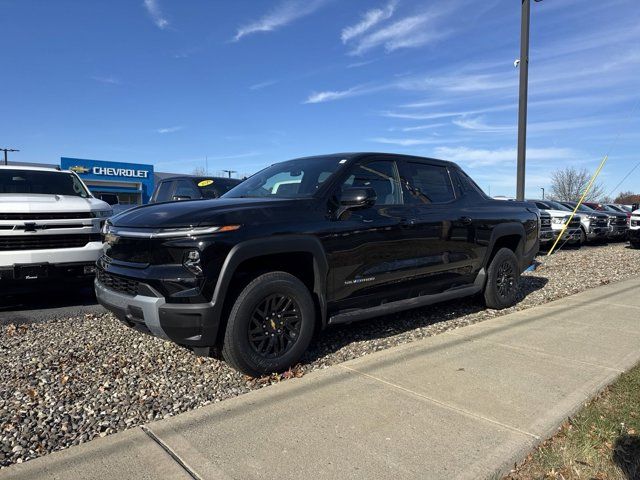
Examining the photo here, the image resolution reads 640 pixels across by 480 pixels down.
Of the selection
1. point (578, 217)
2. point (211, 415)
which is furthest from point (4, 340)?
point (578, 217)

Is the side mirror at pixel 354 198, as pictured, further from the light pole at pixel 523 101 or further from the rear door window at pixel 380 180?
the light pole at pixel 523 101

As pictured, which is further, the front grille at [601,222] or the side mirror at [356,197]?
the front grille at [601,222]

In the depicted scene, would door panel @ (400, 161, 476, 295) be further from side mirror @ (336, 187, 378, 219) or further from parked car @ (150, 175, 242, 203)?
parked car @ (150, 175, 242, 203)

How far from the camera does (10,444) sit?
9.82 ft

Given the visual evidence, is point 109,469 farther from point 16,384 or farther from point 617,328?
point 617,328

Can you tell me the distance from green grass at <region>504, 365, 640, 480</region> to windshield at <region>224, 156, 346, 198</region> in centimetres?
266

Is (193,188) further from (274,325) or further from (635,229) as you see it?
(635,229)

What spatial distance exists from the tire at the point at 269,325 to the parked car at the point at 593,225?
14.5 metres

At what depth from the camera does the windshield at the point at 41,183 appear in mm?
7427

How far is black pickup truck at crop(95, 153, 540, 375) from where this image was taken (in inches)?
145

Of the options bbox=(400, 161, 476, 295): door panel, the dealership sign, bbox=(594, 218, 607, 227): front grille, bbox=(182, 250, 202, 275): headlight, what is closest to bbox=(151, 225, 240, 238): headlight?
bbox=(182, 250, 202, 275): headlight

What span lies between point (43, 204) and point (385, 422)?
5168mm

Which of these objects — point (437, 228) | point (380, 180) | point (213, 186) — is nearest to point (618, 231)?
point (213, 186)

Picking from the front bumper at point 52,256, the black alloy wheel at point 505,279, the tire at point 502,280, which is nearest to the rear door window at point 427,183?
the tire at point 502,280
